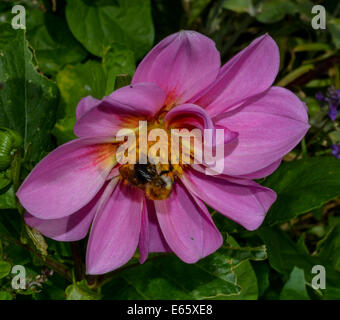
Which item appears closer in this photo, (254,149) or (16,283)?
(254,149)

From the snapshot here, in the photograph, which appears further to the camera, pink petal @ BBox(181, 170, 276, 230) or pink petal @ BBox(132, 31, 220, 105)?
pink petal @ BBox(181, 170, 276, 230)

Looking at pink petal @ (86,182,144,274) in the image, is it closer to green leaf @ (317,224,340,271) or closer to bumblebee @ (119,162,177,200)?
bumblebee @ (119,162,177,200)

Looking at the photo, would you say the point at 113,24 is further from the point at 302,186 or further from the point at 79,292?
the point at 79,292

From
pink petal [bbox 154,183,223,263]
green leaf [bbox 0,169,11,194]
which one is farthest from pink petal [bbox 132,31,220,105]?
green leaf [bbox 0,169,11,194]

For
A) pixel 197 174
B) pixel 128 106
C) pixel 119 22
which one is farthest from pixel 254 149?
pixel 119 22

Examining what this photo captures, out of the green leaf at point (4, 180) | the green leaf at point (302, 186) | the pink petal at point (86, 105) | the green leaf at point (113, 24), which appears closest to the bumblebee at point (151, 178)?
the pink petal at point (86, 105)

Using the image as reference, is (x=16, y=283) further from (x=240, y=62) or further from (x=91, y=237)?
(x=240, y=62)
